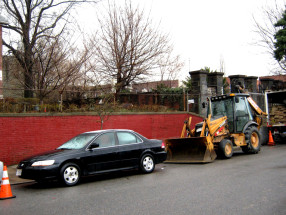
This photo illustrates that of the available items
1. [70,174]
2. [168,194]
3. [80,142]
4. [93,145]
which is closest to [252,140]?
[93,145]

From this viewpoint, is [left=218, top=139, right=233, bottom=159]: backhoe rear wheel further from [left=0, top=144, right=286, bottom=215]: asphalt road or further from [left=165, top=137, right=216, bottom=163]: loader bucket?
[left=0, top=144, right=286, bottom=215]: asphalt road

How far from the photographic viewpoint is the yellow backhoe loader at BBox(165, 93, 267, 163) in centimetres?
1270

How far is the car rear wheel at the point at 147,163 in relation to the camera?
10.8 meters

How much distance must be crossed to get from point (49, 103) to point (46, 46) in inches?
174

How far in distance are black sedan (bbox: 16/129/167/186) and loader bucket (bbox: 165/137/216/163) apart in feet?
5.72

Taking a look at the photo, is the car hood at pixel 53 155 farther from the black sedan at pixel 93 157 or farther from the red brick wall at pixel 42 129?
the red brick wall at pixel 42 129

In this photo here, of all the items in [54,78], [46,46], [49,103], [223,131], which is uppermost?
[46,46]

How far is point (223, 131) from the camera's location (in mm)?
13859

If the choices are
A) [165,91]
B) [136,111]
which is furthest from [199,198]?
[165,91]

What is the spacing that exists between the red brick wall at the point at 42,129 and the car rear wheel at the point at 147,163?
209 inches

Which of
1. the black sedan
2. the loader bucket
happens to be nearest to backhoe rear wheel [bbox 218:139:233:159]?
the loader bucket

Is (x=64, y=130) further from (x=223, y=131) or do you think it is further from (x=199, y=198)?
(x=199, y=198)

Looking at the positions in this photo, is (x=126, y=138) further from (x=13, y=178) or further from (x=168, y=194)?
(x=13, y=178)

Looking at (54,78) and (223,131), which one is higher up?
(54,78)
